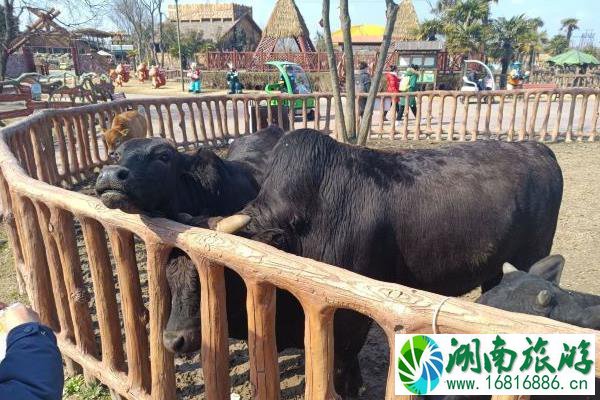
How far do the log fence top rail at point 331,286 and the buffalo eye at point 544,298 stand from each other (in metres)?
0.76

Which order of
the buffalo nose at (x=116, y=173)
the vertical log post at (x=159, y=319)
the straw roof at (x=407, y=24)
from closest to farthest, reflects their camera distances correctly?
the vertical log post at (x=159, y=319) < the buffalo nose at (x=116, y=173) < the straw roof at (x=407, y=24)

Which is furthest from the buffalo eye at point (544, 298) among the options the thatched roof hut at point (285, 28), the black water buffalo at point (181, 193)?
the thatched roof hut at point (285, 28)

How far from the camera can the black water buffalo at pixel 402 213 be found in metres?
3.02

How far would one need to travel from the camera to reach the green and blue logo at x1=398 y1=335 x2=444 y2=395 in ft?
5.05

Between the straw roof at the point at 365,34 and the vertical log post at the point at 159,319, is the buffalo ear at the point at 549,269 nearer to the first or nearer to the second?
the vertical log post at the point at 159,319

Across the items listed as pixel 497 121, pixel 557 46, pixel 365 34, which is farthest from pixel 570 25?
pixel 497 121

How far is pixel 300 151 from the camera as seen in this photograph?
122 inches

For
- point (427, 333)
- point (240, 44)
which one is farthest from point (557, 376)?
point (240, 44)

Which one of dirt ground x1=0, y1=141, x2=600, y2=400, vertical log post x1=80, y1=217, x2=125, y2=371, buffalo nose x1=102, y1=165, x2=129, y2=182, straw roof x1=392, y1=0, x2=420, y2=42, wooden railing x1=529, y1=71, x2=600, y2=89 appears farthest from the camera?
straw roof x1=392, y1=0, x2=420, y2=42

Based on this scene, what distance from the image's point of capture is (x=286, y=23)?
101ft

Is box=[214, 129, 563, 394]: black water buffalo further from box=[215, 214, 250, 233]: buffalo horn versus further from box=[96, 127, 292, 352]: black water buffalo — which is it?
box=[96, 127, 292, 352]: black water buffalo

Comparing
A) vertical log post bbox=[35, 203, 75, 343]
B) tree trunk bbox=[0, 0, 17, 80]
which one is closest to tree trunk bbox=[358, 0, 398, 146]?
vertical log post bbox=[35, 203, 75, 343]

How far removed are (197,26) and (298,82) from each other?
4494 cm

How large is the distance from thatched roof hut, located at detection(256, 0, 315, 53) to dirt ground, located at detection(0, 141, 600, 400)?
23637mm
